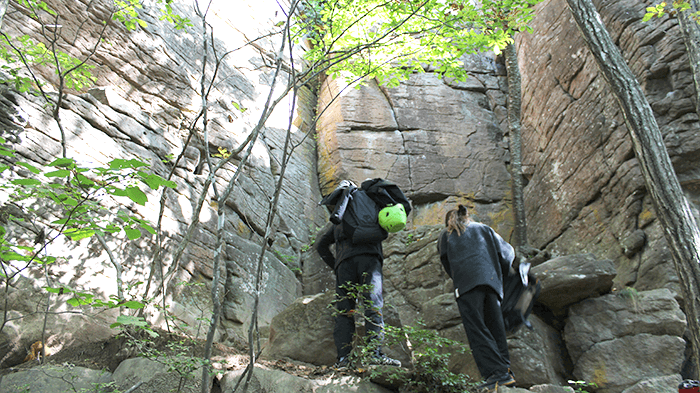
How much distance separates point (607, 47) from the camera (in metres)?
5.30

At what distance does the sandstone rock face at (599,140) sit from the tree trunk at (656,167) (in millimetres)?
1475

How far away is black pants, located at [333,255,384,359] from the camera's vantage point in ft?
12.9

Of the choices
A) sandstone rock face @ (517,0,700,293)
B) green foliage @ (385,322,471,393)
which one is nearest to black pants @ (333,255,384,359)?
green foliage @ (385,322,471,393)

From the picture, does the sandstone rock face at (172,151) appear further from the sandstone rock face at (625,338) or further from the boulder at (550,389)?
the sandstone rock face at (625,338)

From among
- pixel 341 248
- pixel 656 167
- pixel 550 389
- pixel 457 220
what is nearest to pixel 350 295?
pixel 341 248

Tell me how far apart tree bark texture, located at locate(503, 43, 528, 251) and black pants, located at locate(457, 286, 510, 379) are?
4.94m

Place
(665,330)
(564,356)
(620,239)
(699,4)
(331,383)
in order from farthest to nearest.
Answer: (620,239) → (699,4) → (564,356) → (665,330) → (331,383)

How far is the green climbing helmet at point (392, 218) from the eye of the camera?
423 centimetres

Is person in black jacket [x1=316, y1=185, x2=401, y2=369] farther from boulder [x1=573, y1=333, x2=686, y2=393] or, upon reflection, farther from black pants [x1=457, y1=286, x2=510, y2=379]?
boulder [x1=573, y1=333, x2=686, y2=393]

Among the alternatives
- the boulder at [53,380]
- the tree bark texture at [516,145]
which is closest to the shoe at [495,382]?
the boulder at [53,380]

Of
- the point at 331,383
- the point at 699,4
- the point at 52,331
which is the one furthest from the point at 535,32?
the point at 52,331

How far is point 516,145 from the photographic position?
990 cm

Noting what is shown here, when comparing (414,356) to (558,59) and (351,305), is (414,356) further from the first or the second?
(558,59)

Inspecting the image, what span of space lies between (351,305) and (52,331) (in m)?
2.53
